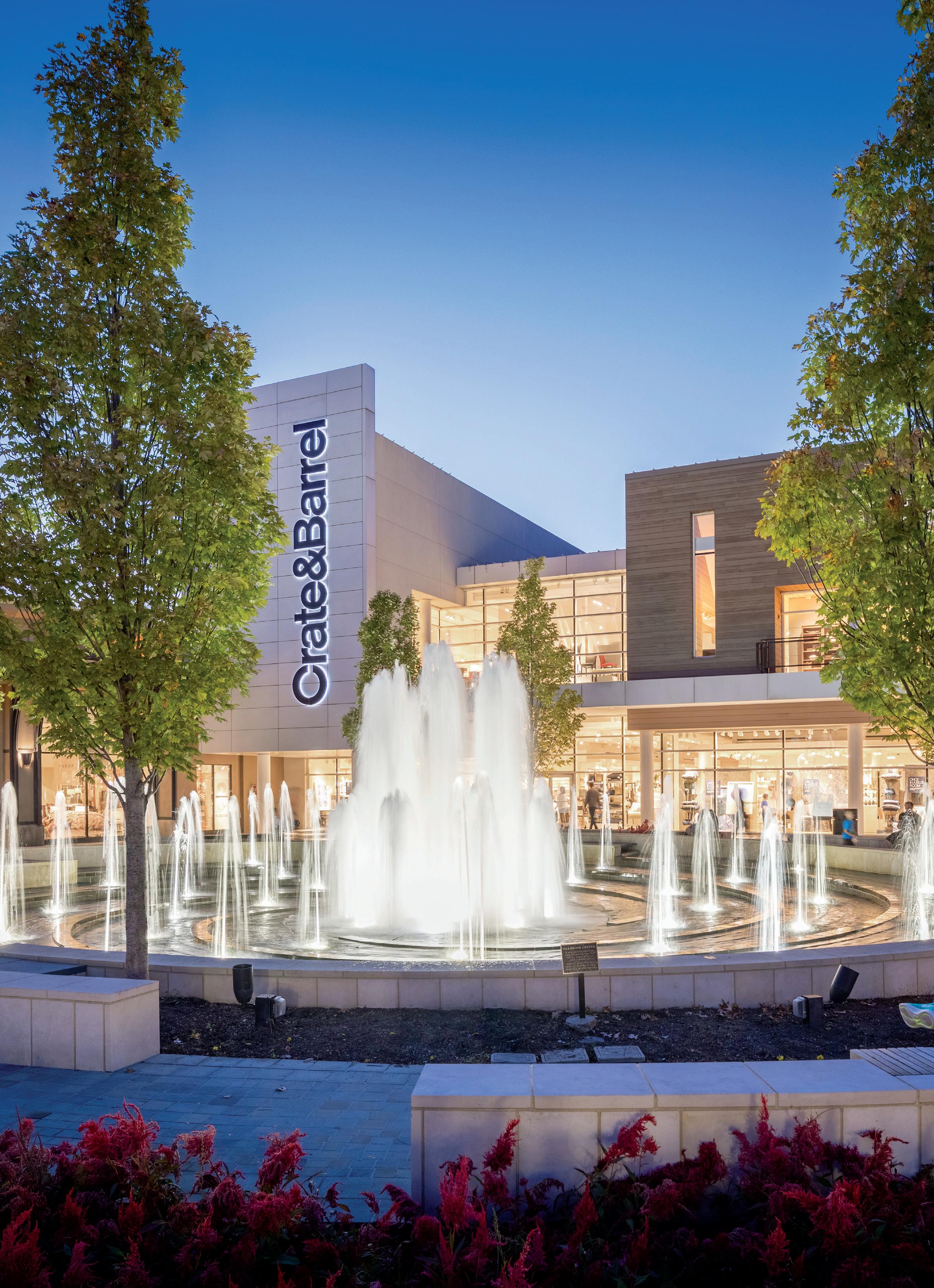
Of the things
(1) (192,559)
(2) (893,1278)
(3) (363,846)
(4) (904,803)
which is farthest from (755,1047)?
(4) (904,803)

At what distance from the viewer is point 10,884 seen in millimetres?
19094

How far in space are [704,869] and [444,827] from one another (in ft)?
26.5

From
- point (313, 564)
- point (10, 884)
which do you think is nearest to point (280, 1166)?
point (10, 884)

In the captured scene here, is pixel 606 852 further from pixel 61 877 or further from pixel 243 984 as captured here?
pixel 243 984

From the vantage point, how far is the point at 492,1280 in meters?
3.62

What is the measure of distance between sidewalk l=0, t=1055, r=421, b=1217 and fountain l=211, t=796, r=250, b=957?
5260 mm

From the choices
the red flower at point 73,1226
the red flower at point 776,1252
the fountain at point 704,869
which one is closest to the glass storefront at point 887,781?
the fountain at point 704,869

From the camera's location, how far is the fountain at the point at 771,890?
41.4ft

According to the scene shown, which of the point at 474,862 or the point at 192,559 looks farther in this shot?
the point at 474,862

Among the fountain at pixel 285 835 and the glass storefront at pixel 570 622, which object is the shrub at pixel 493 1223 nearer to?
the fountain at pixel 285 835

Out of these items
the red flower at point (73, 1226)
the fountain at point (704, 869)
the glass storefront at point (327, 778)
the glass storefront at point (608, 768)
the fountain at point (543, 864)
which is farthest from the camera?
the glass storefront at point (327, 778)

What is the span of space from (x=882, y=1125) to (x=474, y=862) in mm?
11259

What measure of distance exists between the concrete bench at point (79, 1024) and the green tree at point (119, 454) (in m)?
1.63

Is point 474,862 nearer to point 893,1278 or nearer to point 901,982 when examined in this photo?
point 901,982
